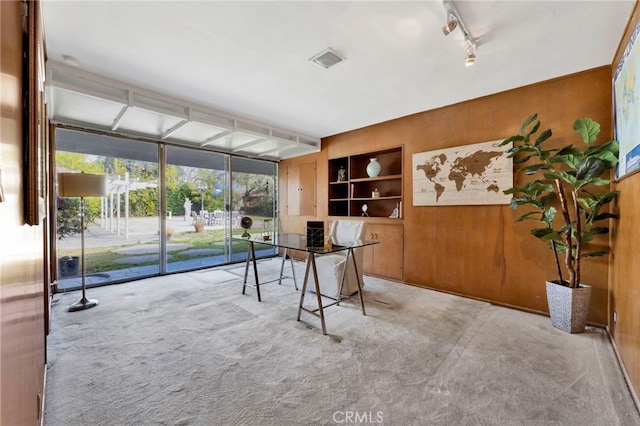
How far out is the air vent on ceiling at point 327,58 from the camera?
2.43 m

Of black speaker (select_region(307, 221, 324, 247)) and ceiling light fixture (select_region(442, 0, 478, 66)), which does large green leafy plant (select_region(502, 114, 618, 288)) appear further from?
black speaker (select_region(307, 221, 324, 247))

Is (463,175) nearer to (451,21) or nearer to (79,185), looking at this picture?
(451,21)

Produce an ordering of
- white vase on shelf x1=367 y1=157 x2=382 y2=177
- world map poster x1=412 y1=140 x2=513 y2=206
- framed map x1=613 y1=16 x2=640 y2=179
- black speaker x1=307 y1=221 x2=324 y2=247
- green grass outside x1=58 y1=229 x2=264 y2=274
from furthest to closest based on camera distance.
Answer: white vase on shelf x1=367 y1=157 x2=382 y2=177, green grass outside x1=58 y1=229 x2=264 y2=274, world map poster x1=412 y1=140 x2=513 y2=206, black speaker x1=307 y1=221 x2=324 y2=247, framed map x1=613 y1=16 x2=640 y2=179

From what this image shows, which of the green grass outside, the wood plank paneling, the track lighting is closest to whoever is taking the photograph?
the track lighting

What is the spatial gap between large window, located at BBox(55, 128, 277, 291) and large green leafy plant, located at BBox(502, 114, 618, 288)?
485 centimetres

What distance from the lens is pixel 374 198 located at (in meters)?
4.61

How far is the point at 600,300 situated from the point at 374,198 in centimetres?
293

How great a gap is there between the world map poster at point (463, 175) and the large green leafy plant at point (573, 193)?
0.29m

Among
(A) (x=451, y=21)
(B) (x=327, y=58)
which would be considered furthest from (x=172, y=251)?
(A) (x=451, y=21)

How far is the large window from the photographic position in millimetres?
3879

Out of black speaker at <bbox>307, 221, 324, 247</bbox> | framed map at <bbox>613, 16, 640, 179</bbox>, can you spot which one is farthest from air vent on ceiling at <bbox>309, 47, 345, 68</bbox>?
framed map at <bbox>613, 16, 640, 179</bbox>

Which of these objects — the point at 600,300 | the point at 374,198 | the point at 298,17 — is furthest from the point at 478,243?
the point at 298,17

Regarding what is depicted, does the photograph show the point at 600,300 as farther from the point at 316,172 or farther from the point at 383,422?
the point at 316,172

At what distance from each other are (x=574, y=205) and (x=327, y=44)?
289 cm
